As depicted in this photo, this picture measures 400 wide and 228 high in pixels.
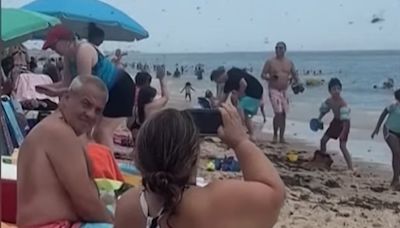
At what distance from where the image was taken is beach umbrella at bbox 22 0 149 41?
8195mm

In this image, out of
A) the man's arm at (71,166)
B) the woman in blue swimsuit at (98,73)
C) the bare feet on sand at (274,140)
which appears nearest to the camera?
the man's arm at (71,166)

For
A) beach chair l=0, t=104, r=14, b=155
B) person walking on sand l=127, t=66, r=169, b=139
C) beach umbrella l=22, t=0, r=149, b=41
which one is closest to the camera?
beach chair l=0, t=104, r=14, b=155

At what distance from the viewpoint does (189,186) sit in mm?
1856

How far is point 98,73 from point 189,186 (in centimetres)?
339

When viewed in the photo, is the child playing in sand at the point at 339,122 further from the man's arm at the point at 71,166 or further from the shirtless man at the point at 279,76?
the man's arm at the point at 71,166

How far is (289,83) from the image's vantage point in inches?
419

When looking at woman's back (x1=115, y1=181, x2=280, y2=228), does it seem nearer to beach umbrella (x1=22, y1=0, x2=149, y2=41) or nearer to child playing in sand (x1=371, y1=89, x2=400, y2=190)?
child playing in sand (x1=371, y1=89, x2=400, y2=190)

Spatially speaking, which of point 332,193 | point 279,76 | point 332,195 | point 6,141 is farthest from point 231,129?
point 279,76

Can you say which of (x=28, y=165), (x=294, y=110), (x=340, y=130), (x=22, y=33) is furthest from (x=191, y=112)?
(x=294, y=110)

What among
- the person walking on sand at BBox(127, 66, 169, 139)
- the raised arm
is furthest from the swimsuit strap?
the person walking on sand at BBox(127, 66, 169, 139)

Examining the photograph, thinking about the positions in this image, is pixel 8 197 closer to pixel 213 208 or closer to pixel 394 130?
pixel 213 208

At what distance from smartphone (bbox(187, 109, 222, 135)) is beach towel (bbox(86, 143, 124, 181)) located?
1.42m

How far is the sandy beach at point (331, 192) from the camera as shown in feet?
18.1

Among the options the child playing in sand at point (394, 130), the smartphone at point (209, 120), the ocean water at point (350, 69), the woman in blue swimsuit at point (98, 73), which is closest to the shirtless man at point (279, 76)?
the ocean water at point (350, 69)
